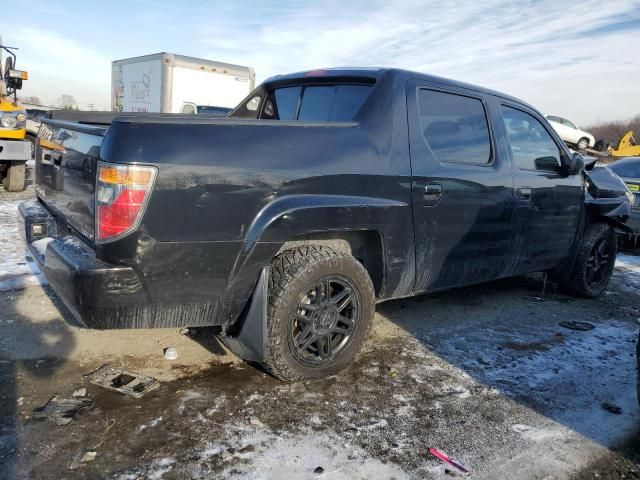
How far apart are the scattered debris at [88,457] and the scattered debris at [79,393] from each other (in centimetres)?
57

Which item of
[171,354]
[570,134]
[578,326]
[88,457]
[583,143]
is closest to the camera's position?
[88,457]

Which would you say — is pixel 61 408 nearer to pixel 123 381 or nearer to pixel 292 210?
pixel 123 381

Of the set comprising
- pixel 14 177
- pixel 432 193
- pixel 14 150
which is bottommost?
pixel 14 177

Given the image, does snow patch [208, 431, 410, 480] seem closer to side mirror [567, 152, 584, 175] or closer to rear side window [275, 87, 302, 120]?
rear side window [275, 87, 302, 120]

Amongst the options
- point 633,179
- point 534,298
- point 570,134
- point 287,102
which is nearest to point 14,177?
point 287,102

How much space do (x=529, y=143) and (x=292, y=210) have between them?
2630 mm

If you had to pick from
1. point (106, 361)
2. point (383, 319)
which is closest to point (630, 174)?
point (383, 319)

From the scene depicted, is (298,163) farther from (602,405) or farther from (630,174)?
(630,174)

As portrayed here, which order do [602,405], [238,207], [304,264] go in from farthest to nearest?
1. [602,405]
2. [304,264]
3. [238,207]

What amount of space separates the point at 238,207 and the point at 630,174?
320 inches

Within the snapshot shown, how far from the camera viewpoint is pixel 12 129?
8.72 meters

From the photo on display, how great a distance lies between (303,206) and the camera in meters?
2.82

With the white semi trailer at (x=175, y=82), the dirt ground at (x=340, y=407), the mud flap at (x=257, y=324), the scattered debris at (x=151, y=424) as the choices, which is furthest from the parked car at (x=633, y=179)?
the white semi trailer at (x=175, y=82)

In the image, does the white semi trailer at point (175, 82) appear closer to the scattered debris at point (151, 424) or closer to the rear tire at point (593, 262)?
the rear tire at point (593, 262)
